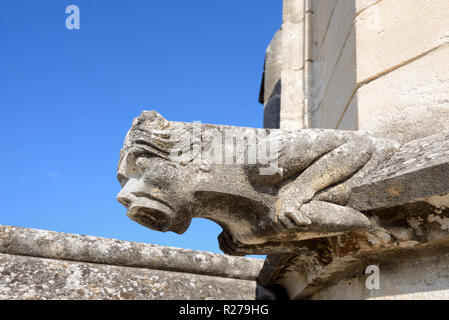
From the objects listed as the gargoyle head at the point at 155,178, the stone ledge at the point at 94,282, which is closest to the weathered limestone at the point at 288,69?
the stone ledge at the point at 94,282

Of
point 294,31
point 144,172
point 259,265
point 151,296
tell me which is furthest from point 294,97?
point 144,172

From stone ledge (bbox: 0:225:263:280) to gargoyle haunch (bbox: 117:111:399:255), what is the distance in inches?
29.5

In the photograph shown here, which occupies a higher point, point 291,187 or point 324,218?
point 291,187

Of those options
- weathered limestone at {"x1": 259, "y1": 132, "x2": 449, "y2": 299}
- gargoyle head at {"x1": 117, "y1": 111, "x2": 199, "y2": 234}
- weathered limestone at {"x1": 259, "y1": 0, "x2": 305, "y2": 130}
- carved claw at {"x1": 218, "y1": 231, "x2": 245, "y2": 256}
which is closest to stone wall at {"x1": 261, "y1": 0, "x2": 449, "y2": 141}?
weathered limestone at {"x1": 259, "y1": 132, "x2": 449, "y2": 299}

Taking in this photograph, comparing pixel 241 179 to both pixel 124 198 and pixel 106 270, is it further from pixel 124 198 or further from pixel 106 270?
pixel 106 270

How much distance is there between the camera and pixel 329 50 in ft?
10.2

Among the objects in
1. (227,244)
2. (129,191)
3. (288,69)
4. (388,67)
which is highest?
(288,69)

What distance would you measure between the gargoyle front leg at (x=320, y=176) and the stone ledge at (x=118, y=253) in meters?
1.09

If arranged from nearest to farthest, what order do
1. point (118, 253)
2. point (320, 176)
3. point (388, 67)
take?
point (320, 176) → point (388, 67) → point (118, 253)

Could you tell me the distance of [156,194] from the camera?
1683mm

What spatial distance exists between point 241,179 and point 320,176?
0.30 meters

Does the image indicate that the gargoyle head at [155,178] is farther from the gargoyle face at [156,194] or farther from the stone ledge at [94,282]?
the stone ledge at [94,282]

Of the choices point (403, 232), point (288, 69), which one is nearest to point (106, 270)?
point (403, 232)

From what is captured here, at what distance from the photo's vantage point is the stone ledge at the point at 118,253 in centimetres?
234
